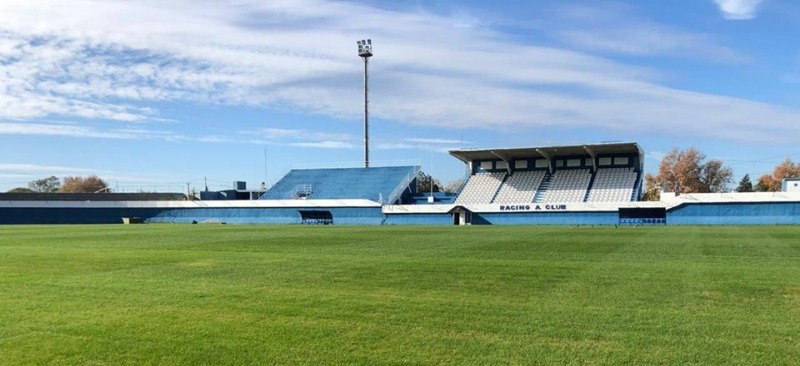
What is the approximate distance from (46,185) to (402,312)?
134 metres

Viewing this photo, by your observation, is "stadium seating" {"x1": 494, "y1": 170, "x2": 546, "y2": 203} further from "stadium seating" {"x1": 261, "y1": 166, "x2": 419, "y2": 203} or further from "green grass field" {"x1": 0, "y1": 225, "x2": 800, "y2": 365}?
"green grass field" {"x1": 0, "y1": 225, "x2": 800, "y2": 365}

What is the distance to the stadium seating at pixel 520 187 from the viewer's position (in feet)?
179

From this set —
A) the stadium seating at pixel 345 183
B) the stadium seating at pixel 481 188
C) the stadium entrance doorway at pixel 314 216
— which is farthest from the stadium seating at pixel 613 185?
the stadium entrance doorway at pixel 314 216

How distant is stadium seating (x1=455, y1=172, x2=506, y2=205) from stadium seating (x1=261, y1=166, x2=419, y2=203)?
6.52 metres

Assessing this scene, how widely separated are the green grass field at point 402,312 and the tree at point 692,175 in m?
80.0

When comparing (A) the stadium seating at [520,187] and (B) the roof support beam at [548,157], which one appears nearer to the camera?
(A) the stadium seating at [520,187]

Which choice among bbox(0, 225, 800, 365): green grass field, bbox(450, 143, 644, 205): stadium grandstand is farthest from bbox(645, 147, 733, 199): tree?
bbox(0, 225, 800, 365): green grass field

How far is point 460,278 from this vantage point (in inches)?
416

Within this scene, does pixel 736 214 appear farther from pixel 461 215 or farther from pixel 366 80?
pixel 366 80

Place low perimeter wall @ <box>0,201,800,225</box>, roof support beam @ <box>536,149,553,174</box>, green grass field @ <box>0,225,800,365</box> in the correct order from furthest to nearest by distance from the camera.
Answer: roof support beam @ <box>536,149,553,174</box>, low perimeter wall @ <box>0,201,800,225</box>, green grass field @ <box>0,225,800,365</box>

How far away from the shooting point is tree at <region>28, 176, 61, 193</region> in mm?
117938

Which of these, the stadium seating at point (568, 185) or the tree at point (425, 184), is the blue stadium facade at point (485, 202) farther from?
the tree at point (425, 184)

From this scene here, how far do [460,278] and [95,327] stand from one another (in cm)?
603

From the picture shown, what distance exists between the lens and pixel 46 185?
120000mm
